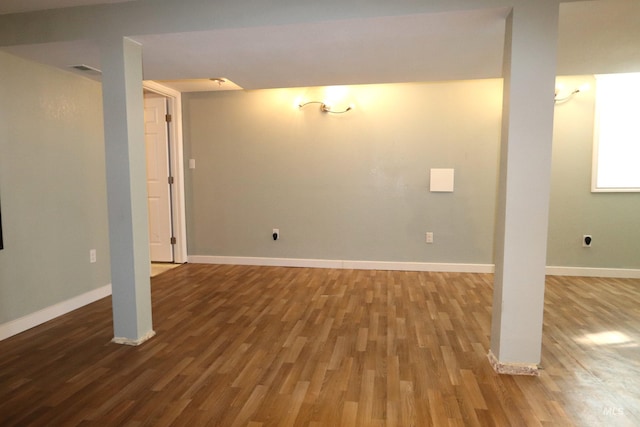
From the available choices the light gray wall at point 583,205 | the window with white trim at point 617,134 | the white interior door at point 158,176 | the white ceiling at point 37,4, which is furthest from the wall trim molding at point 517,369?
the white interior door at point 158,176

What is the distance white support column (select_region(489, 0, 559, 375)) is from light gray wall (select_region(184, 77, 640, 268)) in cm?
238

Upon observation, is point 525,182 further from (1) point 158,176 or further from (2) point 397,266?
(1) point 158,176

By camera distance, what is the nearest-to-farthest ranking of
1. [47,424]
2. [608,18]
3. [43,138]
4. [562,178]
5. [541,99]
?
[47,424]
[541,99]
[608,18]
[43,138]
[562,178]

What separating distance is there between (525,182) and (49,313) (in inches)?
152

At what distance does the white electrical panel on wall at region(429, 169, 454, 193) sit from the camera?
4.68 meters

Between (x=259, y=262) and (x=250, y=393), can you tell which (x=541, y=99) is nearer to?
(x=250, y=393)

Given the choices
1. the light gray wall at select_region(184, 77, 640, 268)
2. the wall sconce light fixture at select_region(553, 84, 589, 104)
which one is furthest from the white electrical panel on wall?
the wall sconce light fixture at select_region(553, 84, 589, 104)

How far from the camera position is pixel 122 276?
2.77 metres

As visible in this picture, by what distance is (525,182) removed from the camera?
2.26 meters

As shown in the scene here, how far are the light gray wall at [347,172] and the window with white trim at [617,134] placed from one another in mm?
1102

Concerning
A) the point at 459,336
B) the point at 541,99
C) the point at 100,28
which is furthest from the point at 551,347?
the point at 100,28

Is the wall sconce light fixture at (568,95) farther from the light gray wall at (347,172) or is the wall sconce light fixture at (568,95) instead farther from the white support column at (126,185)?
the white support column at (126,185)

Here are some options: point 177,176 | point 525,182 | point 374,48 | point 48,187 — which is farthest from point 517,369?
point 177,176

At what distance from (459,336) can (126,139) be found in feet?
9.29
